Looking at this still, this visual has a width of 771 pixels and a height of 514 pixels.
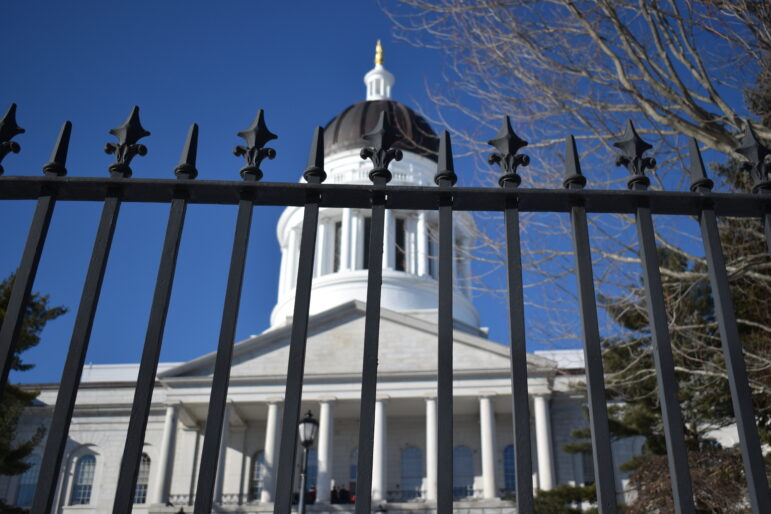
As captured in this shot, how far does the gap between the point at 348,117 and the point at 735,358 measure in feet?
170

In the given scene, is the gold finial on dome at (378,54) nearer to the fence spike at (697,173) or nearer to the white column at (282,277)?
the white column at (282,277)

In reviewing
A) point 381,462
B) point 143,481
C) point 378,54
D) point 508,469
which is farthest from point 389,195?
point 378,54

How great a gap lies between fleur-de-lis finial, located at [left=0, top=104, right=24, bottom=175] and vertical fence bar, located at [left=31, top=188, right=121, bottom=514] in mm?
437

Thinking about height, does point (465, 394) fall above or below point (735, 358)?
above

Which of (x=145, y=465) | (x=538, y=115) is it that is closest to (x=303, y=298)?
(x=538, y=115)

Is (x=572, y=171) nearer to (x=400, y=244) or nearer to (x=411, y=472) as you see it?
(x=411, y=472)

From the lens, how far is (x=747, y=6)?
8.04 metres

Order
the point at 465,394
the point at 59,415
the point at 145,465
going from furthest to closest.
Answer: the point at 145,465
the point at 465,394
the point at 59,415

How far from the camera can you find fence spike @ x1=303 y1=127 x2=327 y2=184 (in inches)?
133

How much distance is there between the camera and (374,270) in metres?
3.29

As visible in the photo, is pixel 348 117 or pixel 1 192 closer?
pixel 1 192

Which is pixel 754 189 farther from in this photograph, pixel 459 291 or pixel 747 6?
pixel 459 291

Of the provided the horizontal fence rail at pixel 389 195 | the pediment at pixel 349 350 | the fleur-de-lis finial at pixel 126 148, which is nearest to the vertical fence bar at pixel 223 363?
the horizontal fence rail at pixel 389 195

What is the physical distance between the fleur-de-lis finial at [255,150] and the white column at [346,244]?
47.3 m
